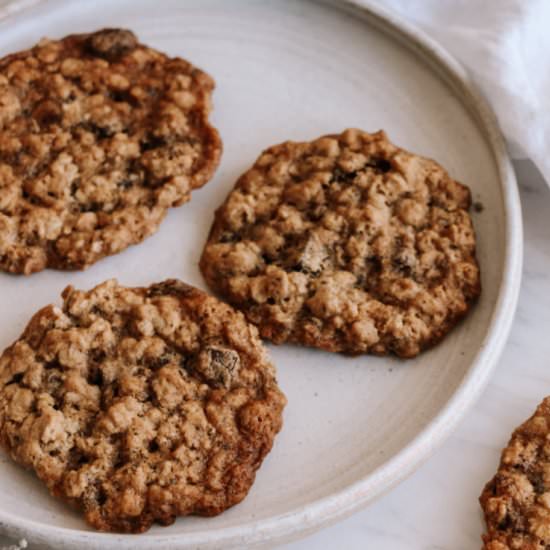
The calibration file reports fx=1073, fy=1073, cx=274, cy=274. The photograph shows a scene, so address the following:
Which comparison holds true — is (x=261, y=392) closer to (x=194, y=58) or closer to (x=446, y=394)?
(x=446, y=394)

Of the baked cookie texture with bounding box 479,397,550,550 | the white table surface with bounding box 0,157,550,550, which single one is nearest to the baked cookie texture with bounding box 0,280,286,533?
the white table surface with bounding box 0,157,550,550

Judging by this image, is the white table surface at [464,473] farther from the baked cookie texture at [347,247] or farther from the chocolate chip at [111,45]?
the chocolate chip at [111,45]

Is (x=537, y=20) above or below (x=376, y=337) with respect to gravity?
above


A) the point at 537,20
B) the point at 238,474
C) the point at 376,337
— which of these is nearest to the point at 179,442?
the point at 238,474

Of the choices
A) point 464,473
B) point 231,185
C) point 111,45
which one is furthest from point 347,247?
point 111,45

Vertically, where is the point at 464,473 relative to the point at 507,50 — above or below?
below

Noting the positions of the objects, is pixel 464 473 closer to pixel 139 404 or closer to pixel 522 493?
pixel 522 493
